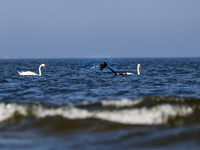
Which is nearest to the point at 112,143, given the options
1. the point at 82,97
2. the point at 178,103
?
the point at 178,103

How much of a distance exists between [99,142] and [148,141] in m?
1.15

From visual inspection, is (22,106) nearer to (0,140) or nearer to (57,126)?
(57,126)

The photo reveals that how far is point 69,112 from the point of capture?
402 inches

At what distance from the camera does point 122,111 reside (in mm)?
9977

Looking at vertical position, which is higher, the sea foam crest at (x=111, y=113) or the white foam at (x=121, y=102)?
the white foam at (x=121, y=102)

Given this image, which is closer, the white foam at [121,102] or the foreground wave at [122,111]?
the foreground wave at [122,111]

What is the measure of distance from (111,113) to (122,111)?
39cm

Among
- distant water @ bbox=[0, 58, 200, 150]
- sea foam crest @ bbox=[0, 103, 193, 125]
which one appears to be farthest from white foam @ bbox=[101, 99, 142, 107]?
sea foam crest @ bbox=[0, 103, 193, 125]

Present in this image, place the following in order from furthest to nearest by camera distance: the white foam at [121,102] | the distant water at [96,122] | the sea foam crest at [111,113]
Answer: the white foam at [121,102] < the sea foam crest at [111,113] < the distant water at [96,122]

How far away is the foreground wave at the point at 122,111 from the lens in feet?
30.9

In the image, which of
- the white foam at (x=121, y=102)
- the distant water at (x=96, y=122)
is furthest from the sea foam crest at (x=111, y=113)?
the white foam at (x=121, y=102)

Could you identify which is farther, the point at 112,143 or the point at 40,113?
the point at 40,113

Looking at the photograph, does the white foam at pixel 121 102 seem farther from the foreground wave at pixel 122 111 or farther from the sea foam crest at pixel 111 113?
the sea foam crest at pixel 111 113

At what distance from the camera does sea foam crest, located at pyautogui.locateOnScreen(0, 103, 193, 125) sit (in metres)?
9.39
